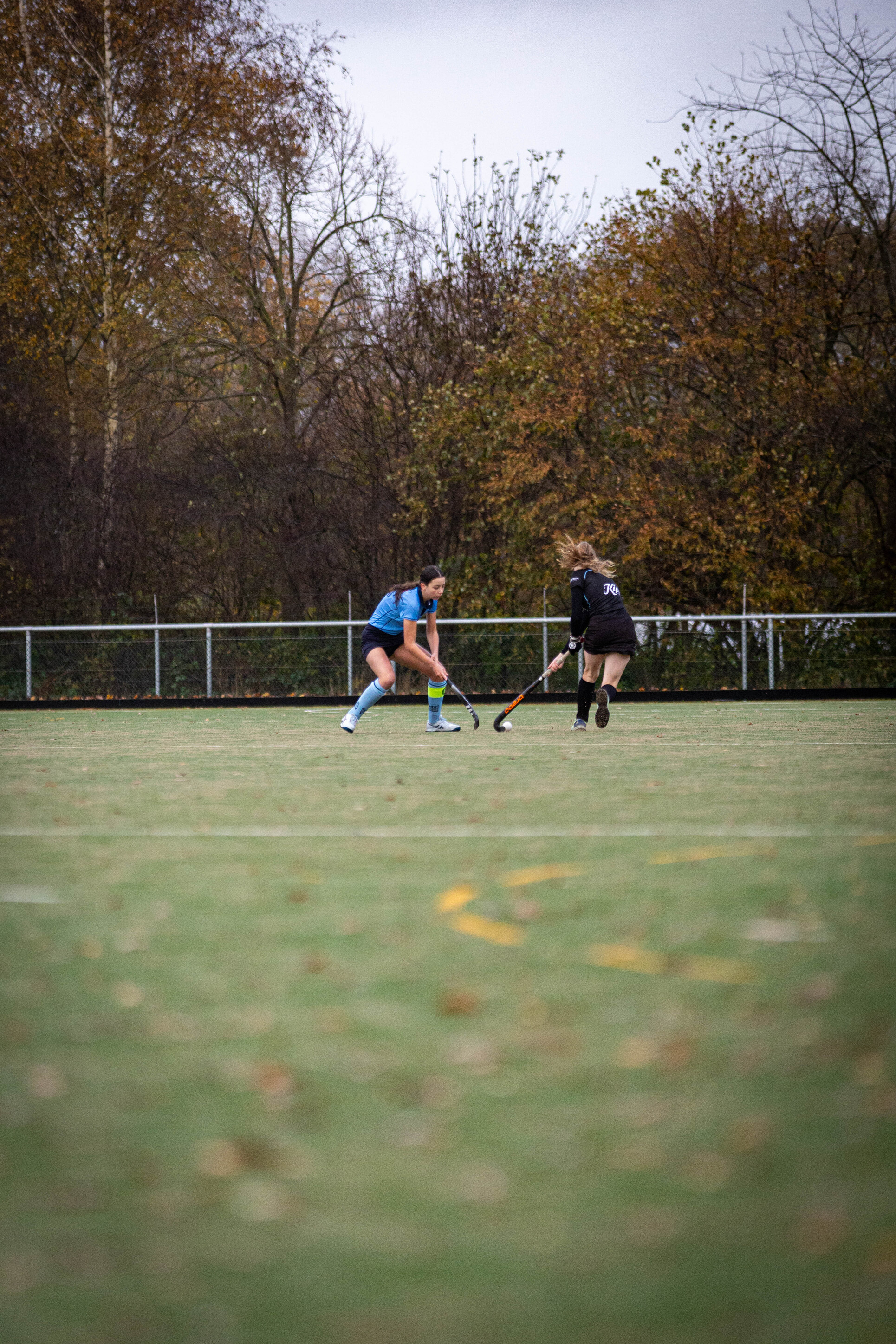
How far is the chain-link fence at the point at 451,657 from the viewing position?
25359 millimetres

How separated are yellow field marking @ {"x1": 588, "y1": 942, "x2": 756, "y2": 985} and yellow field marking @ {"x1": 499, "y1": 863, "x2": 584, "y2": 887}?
4.29 ft

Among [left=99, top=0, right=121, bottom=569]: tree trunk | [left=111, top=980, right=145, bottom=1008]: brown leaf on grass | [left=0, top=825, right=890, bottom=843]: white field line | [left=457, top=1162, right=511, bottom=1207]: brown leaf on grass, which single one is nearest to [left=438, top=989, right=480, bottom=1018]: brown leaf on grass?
[left=111, top=980, right=145, bottom=1008]: brown leaf on grass

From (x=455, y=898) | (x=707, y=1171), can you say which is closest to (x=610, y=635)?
(x=455, y=898)

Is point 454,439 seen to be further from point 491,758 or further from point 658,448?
point 491,758

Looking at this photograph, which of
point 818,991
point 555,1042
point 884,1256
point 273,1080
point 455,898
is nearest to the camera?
point 884,1256

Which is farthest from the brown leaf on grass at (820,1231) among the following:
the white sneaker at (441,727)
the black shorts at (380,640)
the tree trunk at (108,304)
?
the tree trunk at (108,304)

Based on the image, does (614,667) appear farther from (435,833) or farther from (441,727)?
(435,833)

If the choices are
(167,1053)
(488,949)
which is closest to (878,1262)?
(167,1053)

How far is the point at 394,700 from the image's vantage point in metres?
26.0

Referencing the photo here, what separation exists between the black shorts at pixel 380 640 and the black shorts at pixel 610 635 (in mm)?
1958

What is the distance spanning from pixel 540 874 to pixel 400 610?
376 inches

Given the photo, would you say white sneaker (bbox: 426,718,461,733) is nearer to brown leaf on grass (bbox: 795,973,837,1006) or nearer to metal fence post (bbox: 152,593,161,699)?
metal fence post (bbox: 152,593,161,699)

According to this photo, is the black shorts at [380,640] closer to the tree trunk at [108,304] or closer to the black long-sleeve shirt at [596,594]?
the black long-sleeve shirt at [596,594]

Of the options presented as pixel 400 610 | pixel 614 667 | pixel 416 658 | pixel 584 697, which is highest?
pixel 400 610
